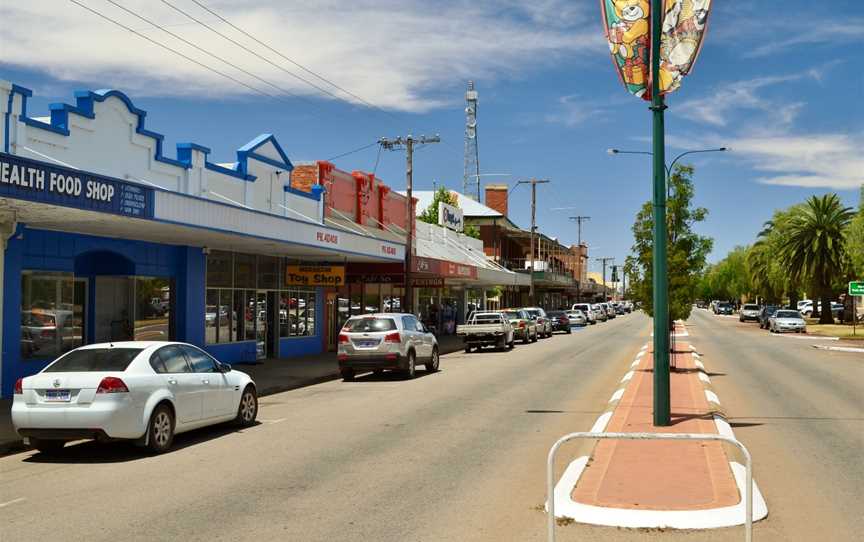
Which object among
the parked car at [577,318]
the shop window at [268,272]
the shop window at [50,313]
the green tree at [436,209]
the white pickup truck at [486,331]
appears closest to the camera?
the shop window at [50,313]

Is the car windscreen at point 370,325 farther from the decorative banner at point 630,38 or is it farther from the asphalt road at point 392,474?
the decorative banner at point 630,38

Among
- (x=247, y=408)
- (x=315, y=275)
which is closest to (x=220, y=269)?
(x=315, y=275)

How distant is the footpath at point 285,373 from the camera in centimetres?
1580

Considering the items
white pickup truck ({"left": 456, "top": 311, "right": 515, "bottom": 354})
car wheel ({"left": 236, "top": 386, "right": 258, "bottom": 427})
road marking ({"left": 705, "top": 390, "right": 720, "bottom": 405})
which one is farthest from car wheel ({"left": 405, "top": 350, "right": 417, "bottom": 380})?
white pickup truck ({"left": 456, "top": 311, "right": 515, "bottom": 354})

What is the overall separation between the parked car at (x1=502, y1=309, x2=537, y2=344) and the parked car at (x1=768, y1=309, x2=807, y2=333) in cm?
1806

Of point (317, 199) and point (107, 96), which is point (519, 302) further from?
point (107, 96)

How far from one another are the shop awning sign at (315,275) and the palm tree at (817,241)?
4280cm

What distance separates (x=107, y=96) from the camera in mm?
18938

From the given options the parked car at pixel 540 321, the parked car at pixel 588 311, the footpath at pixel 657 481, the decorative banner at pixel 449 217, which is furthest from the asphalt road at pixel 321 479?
the parked car at pixel 588 311

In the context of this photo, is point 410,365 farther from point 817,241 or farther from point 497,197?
point 497,197

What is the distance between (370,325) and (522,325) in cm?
2155

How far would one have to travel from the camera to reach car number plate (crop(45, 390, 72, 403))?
10.7m

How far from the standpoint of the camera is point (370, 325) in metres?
22.3

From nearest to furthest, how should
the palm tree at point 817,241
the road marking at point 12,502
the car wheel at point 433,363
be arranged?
the road marking at point 12,502 → the car wheel at point 433,363 → the palm tree at point 817,241
